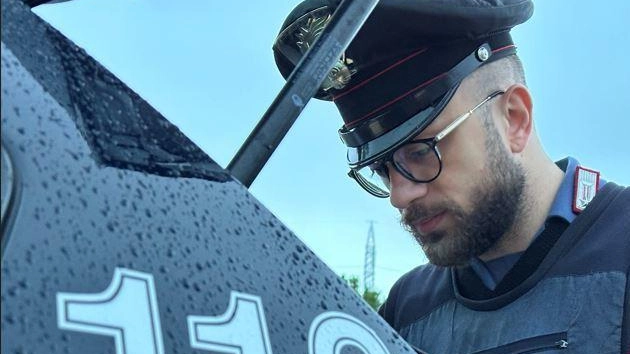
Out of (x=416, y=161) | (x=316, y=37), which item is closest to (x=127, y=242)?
(x=316, y=37)

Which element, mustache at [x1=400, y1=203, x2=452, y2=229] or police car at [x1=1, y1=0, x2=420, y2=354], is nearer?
police car at [x1=1, y1=0, x2=420, y2=354]

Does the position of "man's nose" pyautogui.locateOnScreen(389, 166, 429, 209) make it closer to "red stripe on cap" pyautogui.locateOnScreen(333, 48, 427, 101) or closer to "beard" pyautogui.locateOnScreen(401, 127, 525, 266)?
"beard" pyautogui.locateOnScreen(401, 127, 525, 266)

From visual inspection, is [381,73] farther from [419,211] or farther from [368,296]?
[368,296]

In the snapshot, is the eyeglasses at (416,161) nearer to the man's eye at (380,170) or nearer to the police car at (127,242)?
the man's eye at (380,170)

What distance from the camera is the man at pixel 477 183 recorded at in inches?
77.3

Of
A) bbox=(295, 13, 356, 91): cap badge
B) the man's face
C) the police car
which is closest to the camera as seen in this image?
the police car

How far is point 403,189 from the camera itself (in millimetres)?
2246

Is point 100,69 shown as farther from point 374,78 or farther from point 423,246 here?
point 423,246

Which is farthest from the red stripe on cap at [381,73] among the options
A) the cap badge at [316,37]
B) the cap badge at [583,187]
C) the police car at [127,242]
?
the police car at [127,242]

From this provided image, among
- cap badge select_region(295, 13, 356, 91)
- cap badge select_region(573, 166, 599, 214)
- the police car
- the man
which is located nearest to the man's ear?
the man

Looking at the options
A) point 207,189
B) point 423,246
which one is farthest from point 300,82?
point 423,246

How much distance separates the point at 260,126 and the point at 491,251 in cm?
129

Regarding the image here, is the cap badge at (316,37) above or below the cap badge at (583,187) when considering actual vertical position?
above

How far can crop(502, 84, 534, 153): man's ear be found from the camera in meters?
2.34
